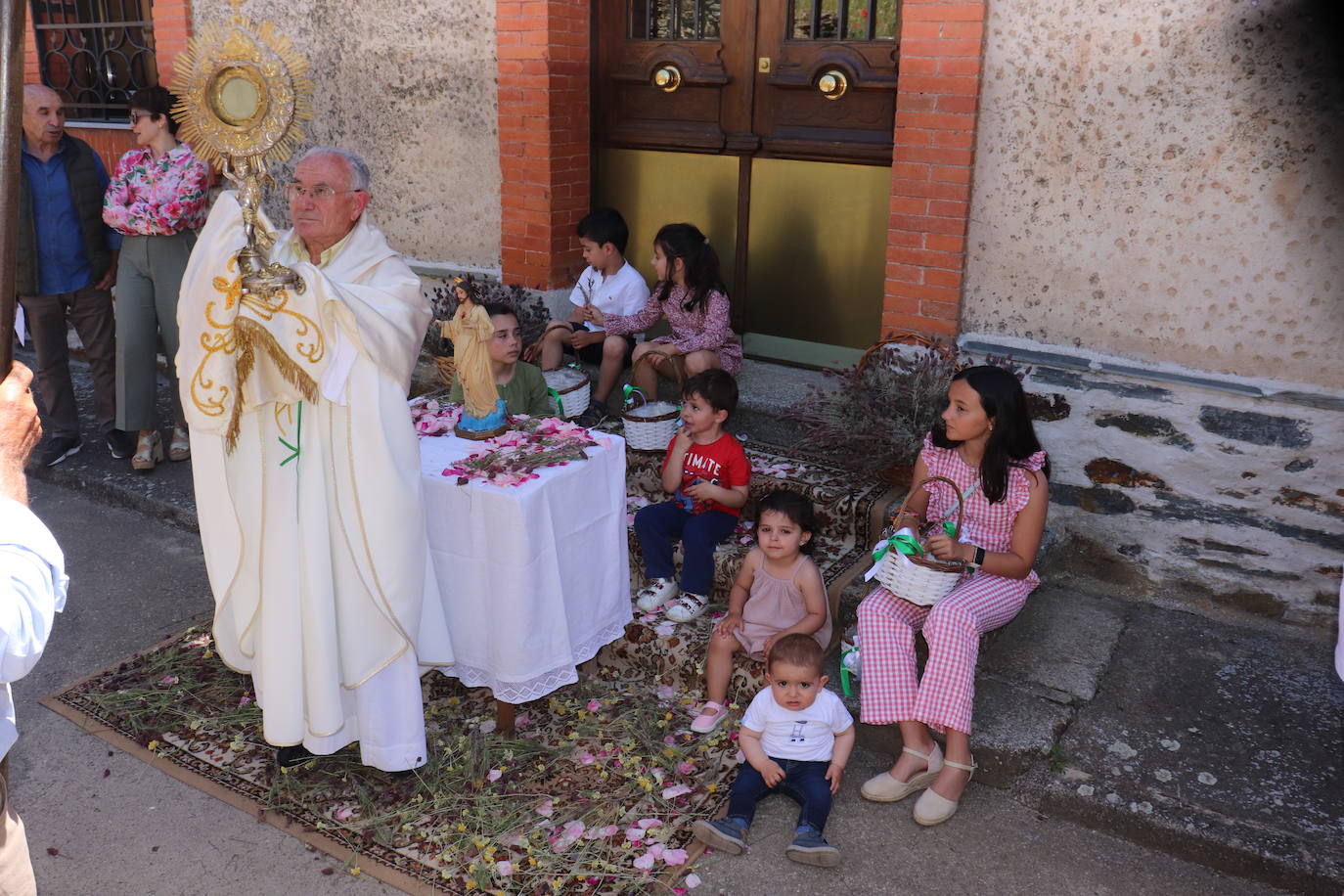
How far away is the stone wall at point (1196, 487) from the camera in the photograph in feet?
15.2

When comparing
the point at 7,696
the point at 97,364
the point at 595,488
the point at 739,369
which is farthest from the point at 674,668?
the point at 97,364

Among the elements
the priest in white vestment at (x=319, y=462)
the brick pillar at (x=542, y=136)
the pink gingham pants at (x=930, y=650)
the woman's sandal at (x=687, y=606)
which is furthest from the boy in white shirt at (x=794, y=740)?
the brick pillar at (x=542, y=136)

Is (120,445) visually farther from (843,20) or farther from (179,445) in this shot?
(843,20)

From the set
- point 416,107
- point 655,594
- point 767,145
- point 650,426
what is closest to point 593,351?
point 650,426

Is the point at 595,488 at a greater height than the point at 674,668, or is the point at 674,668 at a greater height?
the point at 595,488

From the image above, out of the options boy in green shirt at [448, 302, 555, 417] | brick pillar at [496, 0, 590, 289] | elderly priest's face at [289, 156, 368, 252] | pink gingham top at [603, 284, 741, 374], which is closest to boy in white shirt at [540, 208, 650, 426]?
pink gingham top at [603, 284, 741, 374]

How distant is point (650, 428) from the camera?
5539 millimetres

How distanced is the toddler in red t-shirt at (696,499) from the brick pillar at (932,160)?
1151 millimetres

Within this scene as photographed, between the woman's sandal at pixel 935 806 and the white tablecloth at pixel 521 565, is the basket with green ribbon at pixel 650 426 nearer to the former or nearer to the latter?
the white tablecloth at pixel 521 565

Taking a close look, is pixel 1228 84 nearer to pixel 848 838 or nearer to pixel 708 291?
pixel 708 291

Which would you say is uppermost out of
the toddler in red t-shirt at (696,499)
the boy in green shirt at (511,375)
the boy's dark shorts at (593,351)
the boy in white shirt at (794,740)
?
the boy in green shirt at (511,375)

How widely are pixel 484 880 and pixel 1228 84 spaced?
4.10 metres

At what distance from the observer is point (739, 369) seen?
6.19m

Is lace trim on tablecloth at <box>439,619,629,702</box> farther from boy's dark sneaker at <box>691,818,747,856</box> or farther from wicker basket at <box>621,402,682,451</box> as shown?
wicker basket at <box>621,402,682,451</box>
